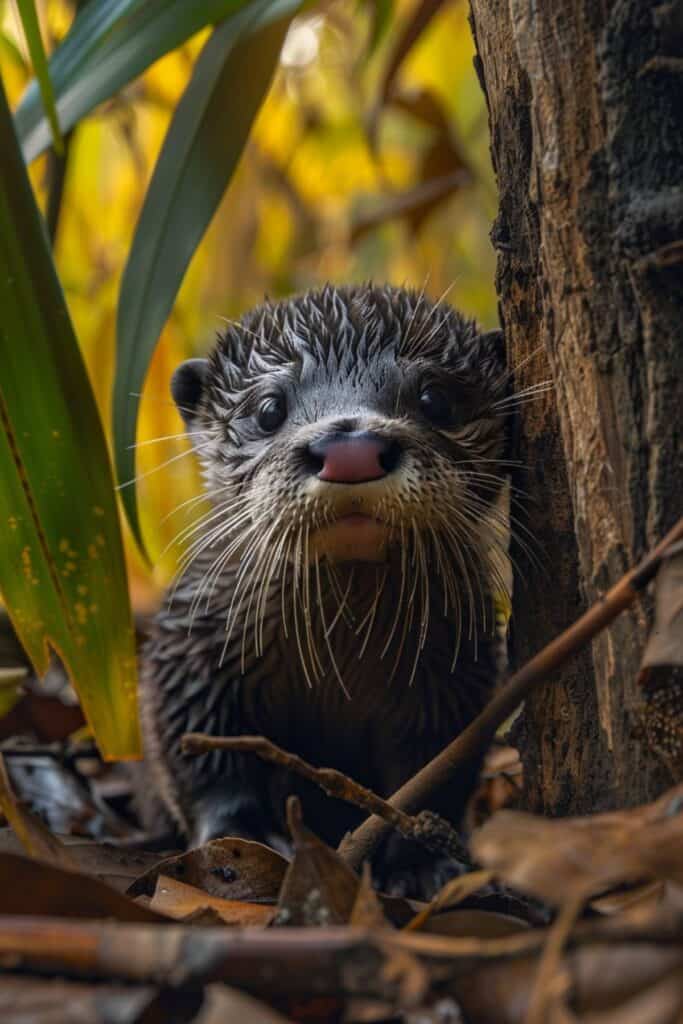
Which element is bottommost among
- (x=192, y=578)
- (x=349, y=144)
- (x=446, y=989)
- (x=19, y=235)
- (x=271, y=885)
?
(x=271, y=885)

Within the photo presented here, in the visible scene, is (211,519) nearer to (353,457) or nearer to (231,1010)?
(353,457)

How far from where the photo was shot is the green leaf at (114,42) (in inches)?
75.3

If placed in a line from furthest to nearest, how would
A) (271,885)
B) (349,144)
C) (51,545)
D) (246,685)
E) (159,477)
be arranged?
(349,144), (159,477), (246,685), (51,545), (271,885)

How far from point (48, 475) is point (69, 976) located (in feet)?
2.85

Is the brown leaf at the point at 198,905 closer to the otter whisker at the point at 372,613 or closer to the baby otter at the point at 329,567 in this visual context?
the baby otter at the point at 329,567

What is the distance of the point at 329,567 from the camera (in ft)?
5.57

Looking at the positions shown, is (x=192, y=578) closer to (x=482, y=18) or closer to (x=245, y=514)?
(x=245, y=514)

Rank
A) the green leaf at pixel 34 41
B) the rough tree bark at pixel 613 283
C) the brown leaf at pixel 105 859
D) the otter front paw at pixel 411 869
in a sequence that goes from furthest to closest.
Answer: the otter front paw at pixel 411 869, the green leaf at pixel 34 41, the brown leaf at pixel 105 859, the rough tree bark at pixel 613 283

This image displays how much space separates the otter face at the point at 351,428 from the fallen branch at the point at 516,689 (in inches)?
12.8

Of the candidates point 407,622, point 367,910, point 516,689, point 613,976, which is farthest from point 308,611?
point 613,976

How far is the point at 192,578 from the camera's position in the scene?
6.72ft

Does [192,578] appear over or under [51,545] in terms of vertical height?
under

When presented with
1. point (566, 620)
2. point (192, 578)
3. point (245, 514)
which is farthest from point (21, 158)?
point (566, 620)

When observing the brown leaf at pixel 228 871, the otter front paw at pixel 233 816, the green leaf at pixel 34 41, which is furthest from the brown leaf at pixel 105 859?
the green leaf at pixel 34 41
